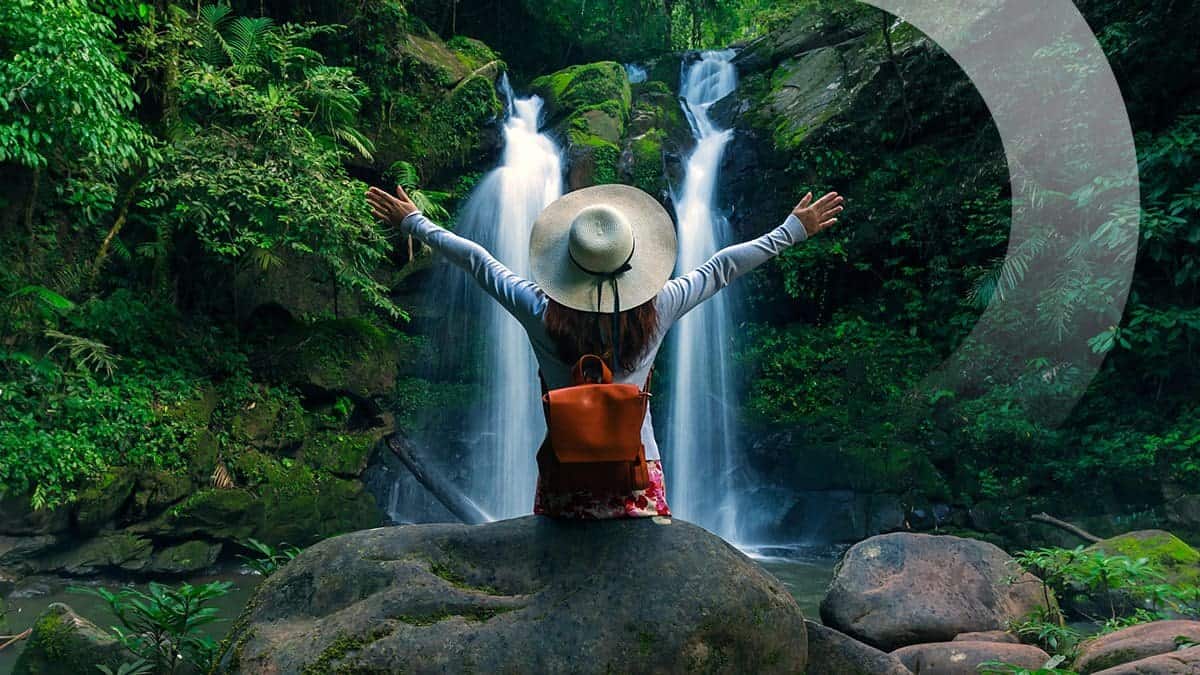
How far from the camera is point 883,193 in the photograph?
1252 cm

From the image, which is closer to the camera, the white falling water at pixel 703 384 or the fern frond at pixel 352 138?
the fern frond at pixel 352 138

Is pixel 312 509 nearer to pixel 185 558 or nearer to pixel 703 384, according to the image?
pixel 185 558

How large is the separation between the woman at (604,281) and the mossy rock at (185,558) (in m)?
6.48

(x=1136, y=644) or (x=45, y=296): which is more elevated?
(x=45, y=296)

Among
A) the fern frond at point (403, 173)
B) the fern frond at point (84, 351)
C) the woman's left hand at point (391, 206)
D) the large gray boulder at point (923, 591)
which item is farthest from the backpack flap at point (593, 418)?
the fern frond at point (403, 173)

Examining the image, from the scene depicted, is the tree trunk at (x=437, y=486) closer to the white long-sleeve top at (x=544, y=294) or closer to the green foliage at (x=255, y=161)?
the green foliage at (x=255, y=161)

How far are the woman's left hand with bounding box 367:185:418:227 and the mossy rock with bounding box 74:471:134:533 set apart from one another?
20.5 ft

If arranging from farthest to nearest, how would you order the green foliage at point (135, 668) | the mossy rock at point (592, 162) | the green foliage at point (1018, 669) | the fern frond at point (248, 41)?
the mossy rock at point (592, 162) → the fern frond at point (248, 41) → the green foliage at point (135, 668) → the green foliage at point (1018, 669)

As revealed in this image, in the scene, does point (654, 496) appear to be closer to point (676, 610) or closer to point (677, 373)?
point (676, 610)

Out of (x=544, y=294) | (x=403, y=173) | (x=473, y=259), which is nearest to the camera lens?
(x=544, y=294)

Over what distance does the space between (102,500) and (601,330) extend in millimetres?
6996

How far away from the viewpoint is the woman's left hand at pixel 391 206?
2.88 meters

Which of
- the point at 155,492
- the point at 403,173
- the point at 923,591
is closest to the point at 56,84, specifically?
the point at 155,492

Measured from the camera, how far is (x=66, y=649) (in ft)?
10.8
